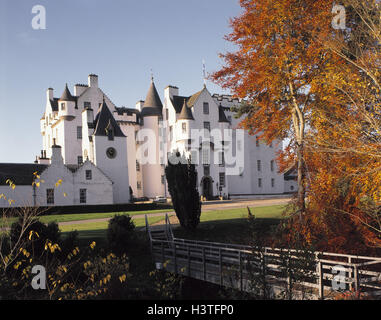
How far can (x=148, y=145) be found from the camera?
53938mm

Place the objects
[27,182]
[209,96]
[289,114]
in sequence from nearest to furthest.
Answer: [289,114] < [27,182] < [209,96]

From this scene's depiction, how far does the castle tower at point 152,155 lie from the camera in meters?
52.4

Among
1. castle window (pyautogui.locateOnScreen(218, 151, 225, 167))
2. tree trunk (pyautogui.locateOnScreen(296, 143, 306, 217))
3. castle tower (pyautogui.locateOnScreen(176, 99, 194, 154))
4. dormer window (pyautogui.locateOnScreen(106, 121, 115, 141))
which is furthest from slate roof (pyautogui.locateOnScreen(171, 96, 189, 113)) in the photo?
tree trunk (pyautogui.locateOnScreen(296, 143, 306, 217))

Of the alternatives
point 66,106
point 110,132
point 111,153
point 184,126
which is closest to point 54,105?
point 66,106

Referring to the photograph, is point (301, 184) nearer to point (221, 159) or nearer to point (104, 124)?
point (104, 124)

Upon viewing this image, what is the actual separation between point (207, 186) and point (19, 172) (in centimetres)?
2444

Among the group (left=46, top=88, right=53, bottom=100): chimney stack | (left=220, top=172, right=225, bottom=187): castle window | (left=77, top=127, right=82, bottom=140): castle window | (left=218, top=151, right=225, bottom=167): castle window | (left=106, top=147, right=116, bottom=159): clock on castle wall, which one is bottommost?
(left=220, top=172, right=225, bottom=187): castle window

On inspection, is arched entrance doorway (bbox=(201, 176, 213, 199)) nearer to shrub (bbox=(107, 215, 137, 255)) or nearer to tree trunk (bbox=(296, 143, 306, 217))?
shrub (bbox=(107, 215, 137, 255))

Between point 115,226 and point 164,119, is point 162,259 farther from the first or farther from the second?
point 164,119

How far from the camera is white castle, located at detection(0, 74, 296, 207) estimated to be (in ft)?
139

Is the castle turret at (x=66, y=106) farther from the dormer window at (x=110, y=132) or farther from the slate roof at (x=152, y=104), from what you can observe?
the slate roof at (x=152, y=104)
